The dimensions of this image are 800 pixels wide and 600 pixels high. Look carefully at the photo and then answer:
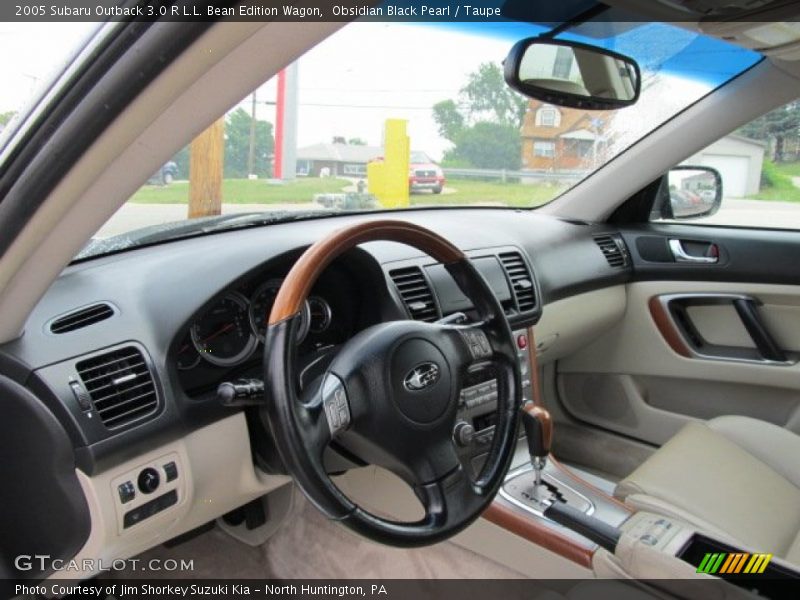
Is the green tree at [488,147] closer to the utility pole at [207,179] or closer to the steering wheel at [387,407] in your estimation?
the utility pole at [207,179]

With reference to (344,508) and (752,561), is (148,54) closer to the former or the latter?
(344,508)

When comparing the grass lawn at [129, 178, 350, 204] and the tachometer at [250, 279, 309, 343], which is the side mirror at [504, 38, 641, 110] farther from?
the tachometer at [250, 279, 309, 343]

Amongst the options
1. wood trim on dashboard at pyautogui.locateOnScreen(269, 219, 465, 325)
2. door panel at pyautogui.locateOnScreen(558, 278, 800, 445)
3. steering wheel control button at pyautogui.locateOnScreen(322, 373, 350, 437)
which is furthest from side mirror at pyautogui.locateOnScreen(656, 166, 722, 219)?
steering wheel control button at pyautogui.locateOnScreen(322, 373, 350, 437)

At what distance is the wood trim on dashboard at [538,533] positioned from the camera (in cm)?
175

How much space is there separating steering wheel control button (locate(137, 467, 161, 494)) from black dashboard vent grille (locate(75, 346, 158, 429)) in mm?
133

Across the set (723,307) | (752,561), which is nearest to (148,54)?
(752,561)

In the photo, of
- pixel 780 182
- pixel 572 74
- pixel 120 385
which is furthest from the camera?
pixel 780 182

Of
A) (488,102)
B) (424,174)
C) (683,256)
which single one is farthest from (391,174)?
(683,256)

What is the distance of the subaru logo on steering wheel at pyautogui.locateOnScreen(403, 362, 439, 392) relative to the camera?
1394mm

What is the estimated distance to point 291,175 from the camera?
2.46 m

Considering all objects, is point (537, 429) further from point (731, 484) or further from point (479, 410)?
point (731, 484)

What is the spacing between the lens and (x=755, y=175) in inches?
111

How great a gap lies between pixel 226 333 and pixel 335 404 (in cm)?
53

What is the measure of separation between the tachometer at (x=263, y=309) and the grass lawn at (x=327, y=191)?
1.07 ft
